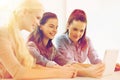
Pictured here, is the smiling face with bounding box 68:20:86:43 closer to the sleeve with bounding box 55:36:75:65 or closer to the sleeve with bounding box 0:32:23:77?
the sleeve with bounding box 55:36:75:65

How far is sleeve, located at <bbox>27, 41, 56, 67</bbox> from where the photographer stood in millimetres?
1620

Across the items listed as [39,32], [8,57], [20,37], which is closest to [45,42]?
[39,32]

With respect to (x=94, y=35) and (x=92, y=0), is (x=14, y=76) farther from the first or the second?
(x=92, y=0)

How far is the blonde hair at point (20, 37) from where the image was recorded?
5.06 ft

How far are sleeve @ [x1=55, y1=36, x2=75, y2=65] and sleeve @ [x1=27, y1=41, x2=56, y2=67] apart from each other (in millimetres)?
92

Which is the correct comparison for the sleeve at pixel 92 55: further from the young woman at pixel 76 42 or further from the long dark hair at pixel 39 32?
→ the long dark hair at pixel 39 32

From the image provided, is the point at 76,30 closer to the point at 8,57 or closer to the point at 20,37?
the point at 20,37

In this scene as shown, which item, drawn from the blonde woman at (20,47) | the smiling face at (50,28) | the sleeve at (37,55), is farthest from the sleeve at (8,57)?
the smiling face at (50,28)

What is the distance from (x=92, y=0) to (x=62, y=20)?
35 cm

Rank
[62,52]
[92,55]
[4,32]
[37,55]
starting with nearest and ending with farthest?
[4,32], [37,55], [62,52], [92,55]

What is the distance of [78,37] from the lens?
187 centimetres

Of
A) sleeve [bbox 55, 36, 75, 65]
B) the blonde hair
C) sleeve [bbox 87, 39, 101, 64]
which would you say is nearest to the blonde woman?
the blonde hair

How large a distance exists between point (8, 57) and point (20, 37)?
0.16 m

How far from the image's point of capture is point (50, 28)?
1.71 m
